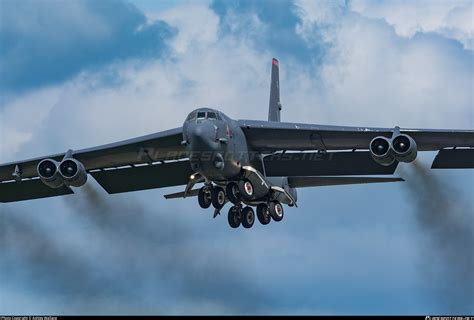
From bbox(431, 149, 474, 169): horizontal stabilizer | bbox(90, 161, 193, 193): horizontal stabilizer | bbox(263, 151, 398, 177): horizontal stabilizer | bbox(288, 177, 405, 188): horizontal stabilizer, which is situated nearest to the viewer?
bbox(288, 177, 405, 188): horizontal stabilizer

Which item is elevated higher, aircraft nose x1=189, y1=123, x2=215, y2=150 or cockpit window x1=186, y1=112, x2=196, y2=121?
cockpit window x1=186, y1=112, x2=196, y2=121

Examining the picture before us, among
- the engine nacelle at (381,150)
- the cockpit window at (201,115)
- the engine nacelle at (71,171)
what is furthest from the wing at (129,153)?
the engine nacelle at (381,150)

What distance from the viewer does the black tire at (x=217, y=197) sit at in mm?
38906

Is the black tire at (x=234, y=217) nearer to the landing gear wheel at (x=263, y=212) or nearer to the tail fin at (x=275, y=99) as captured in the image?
the landing gear wheel at (x=263, y=212)

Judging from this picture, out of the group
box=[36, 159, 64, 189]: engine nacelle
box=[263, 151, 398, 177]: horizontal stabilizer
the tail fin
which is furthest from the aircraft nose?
the tail fin

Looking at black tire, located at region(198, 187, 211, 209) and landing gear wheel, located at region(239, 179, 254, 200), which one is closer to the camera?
landing gear wheel, located at region(239, 179, 254, 200)

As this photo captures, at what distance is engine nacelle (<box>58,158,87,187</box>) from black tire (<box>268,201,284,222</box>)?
23.5 feet

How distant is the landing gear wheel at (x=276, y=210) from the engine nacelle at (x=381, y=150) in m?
5.27

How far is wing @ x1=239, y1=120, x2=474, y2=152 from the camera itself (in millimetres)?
38309

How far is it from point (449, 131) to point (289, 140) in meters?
5.90

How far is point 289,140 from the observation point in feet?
131

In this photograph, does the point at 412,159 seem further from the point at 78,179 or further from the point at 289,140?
the point at 78,179

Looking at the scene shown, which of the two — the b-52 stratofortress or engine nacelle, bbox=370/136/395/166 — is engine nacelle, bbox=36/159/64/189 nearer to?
the b-52 stratofortress

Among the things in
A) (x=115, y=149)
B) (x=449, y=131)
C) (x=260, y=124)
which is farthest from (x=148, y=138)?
(x=449, y=131)
